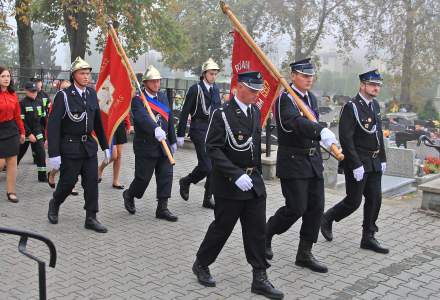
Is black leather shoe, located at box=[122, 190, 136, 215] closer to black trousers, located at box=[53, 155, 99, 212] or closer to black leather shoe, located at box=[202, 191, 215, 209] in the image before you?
black trousers, located at box=[53, 155, 99, 212]

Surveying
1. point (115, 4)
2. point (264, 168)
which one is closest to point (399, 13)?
point (115, 4)

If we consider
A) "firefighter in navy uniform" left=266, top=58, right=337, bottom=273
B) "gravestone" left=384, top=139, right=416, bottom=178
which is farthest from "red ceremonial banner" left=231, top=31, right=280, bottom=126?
"gravestone" left=384, top=139, right=416, bottom=178

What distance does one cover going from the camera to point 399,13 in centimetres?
3572

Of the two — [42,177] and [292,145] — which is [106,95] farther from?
[292,145]

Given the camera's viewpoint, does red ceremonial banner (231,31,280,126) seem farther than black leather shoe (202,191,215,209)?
No

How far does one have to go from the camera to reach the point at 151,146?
287 inches

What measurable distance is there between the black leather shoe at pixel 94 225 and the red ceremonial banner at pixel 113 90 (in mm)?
1080

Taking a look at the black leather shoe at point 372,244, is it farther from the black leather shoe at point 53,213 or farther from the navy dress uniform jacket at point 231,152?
the black leather shoe at point 53,213

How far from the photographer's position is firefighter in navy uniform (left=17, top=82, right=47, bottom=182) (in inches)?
369

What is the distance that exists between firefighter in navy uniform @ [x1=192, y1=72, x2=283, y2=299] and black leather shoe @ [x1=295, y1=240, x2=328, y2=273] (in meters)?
0.80

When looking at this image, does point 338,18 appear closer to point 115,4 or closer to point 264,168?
point 115,4

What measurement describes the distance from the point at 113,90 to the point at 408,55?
100 ft

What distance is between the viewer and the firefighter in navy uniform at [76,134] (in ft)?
21.5

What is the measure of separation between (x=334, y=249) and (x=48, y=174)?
523cm
